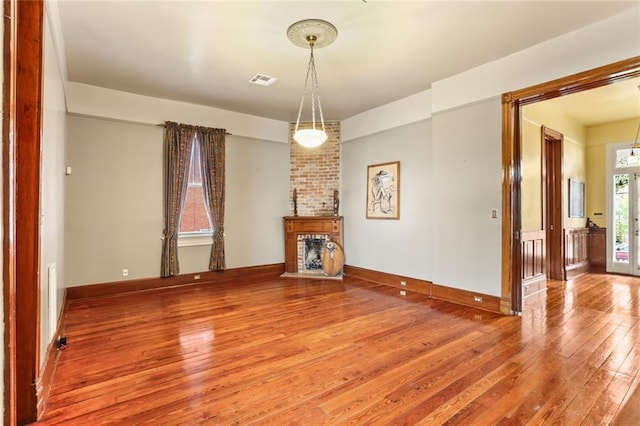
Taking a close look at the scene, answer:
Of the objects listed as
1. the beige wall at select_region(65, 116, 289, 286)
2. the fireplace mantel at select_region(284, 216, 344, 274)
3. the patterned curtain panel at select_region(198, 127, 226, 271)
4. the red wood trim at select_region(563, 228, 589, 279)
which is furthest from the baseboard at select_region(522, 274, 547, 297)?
the patterned curtain panel at select_region(198, 127, 226, 271)

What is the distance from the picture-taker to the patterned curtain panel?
5.79 metres

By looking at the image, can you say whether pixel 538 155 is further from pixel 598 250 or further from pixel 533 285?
pixel 598 250

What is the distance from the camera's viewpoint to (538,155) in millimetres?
5363

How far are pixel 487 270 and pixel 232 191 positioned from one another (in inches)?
174

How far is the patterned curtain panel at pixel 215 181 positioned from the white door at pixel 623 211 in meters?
7.74

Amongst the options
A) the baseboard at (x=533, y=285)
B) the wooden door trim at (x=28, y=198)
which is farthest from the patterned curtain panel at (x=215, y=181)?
the baseboard at (x=533, y=285)

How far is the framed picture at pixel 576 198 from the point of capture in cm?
642

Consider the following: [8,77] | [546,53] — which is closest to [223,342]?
[8,77]

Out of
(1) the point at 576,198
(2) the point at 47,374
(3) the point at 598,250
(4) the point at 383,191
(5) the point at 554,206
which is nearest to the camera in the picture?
(2) the point at 47,374

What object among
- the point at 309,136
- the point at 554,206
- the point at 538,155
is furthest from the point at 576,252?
the point at 309,136

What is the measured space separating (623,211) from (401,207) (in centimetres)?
489

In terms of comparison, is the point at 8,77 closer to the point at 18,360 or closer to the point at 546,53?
the point at 18,360

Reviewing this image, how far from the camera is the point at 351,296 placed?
4.92 meters

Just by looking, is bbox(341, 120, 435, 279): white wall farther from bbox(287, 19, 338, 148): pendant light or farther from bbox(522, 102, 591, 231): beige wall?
bbox(287, 19, 338, 148): pendant light
